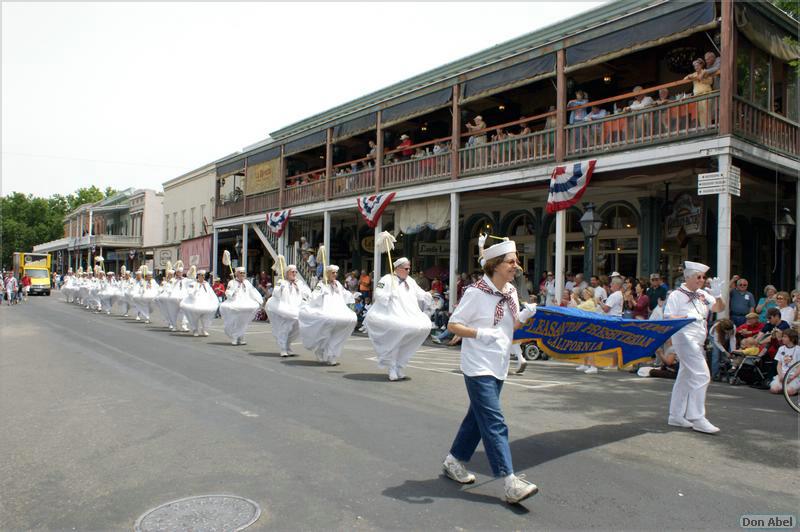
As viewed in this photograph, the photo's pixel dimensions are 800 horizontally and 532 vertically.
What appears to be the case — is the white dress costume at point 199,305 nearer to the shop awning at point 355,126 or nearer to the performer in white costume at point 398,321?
the performer in white costume at point 398,321

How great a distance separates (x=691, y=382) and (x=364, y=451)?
3.69 metres

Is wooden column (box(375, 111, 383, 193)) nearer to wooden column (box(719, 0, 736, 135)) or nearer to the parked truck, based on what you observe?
wooden column (box(719, 0, 736, 135))

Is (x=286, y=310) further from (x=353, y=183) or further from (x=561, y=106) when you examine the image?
(x=353, y=183)

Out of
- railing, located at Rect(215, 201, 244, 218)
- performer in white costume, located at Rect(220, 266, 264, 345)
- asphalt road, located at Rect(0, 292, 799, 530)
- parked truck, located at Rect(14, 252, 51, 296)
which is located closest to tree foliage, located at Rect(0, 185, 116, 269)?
parked truck, located at Rect(14, 252, 51, 296)

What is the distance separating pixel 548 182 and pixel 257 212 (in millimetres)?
16244

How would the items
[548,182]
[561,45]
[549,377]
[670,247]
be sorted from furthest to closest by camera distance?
[670,247]
[548,182]
[561,45]
[549,377]

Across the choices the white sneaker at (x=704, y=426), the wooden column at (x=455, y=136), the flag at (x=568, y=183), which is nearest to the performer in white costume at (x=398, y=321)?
the white sneaker at (x=704, y=426)

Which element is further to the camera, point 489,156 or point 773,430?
point 489,156

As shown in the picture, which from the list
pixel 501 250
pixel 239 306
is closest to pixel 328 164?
pixel 239 306

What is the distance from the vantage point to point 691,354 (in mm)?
6840

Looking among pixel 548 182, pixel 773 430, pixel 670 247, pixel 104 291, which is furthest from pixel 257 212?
pixel 773 430

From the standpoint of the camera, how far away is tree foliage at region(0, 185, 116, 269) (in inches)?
3581

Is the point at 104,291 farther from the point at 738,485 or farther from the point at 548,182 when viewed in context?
the point at 738,485

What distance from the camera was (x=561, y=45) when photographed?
15.1m
